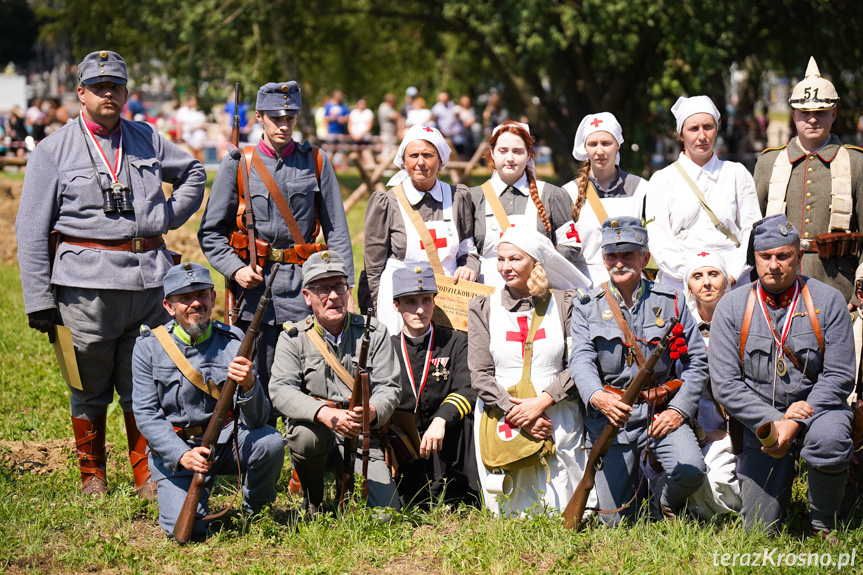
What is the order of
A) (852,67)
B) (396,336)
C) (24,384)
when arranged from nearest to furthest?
(396,336), (24,384), (852,67)

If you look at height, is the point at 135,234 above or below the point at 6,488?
above

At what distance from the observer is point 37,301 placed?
562 cm

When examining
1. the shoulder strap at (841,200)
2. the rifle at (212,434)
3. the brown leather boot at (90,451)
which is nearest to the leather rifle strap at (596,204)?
the shoulder strap at (841,200)

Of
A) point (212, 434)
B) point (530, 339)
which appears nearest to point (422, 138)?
point (530, 339)

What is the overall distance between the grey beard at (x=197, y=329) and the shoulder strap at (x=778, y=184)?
3.91 metres

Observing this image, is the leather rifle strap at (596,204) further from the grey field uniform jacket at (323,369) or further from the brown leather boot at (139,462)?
the brown leather boot at (139,462)

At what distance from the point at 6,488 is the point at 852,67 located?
17511 millimetres

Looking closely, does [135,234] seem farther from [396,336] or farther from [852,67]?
[852,67]

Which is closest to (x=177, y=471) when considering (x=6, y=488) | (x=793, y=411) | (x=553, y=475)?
(x=6, y=488)

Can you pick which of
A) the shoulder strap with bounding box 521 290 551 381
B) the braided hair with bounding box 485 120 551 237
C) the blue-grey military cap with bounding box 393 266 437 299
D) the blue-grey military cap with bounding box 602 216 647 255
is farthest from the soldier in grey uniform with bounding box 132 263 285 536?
the braided hair with bounding box 485 120 551 237

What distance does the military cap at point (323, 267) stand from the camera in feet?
18.0

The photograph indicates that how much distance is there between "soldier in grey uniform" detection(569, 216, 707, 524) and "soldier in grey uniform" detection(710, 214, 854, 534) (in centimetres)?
21

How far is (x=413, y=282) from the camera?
18.9 feet

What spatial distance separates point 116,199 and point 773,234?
12.7 ft
